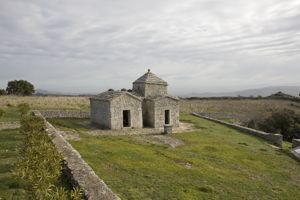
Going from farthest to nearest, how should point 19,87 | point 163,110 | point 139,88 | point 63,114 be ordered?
point 19,87 → point 63,114 → point 139,88 → point 163,110

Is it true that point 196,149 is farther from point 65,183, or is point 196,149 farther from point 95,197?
point 95,197

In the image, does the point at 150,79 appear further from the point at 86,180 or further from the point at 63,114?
the point at 86,180

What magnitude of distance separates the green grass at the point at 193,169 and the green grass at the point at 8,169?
338 cm

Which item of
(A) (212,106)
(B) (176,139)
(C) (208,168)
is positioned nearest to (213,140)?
(B) (176,139)

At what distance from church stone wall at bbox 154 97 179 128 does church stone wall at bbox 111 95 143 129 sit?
1.66 meters

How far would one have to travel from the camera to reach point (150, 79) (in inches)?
1293

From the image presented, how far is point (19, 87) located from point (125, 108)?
5353cm

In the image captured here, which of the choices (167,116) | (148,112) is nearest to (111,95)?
(148,112)

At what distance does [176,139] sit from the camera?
24.9 meters

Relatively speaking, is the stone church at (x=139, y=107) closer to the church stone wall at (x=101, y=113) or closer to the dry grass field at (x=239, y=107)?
the church stone wall at (x=101, y=113)

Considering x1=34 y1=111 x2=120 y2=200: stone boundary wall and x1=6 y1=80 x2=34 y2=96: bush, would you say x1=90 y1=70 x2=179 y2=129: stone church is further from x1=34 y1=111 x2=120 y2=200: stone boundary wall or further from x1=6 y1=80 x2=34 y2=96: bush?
x1=6 y1=80 x2=34 y2=96: bush

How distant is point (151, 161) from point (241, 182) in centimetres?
468

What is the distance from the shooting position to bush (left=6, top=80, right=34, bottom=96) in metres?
73.8

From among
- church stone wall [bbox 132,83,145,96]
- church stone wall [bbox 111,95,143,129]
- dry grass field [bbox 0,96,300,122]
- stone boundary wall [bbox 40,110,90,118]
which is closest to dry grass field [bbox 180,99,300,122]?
dry grass field [bbox 0,96,300,122]
